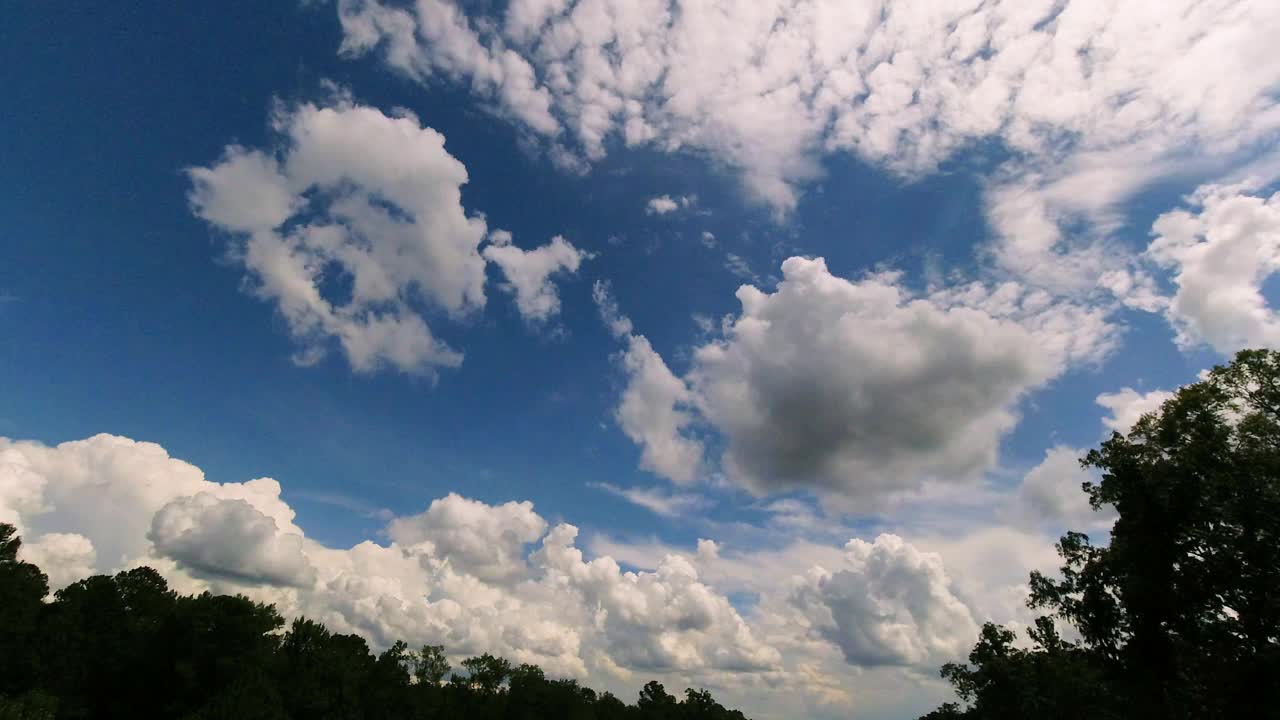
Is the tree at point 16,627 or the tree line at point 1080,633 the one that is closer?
the tree line at point 1080,633

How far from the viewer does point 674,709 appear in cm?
12475

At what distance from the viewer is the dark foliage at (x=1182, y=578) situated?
1217 inches

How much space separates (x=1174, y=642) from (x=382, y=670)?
6568 centimetres

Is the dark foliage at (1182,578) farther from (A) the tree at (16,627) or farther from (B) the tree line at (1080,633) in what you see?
(A) the tree at (16,627)

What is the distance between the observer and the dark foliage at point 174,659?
50.2 meters

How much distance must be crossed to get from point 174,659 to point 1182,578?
Answer: 271 ft

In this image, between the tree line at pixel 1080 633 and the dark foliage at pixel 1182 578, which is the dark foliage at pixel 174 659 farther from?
the dark foliage at pixel 1182 578

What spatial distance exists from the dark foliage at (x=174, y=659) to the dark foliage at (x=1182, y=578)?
55645 millimetres

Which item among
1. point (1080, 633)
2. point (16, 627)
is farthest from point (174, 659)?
point (1080, 633)

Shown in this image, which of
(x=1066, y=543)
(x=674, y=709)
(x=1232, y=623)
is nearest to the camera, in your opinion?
(x=1232, y=623)

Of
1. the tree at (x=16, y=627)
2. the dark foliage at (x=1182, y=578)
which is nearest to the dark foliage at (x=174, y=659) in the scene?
the tree at (x=16, y=627)

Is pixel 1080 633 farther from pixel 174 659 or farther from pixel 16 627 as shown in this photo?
pixel 16 627

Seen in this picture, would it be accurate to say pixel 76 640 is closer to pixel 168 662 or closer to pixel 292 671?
pixel 168 662

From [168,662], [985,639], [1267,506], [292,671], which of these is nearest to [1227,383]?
[1267,506]
